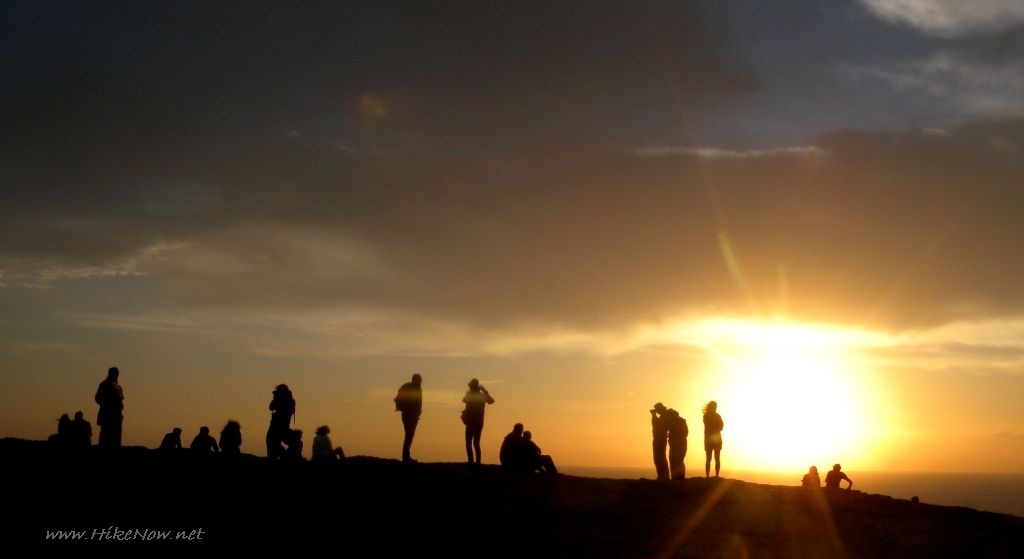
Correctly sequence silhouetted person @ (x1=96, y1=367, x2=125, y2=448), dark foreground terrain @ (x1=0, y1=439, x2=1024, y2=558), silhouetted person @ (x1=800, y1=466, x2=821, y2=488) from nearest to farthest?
dark foreground terrain @ (x1=0, y1=439, x2=1024, y2=558), silhouetted person @ (x1=96, y1=367, x2=125, y2=448), silhouetted person @ (x1=800, y1=466, x2=821, y2=488)

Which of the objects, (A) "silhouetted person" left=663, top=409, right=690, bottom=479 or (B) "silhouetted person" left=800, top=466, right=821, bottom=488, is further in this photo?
(B) "silhouetted person" left=800, top=466, right=821, bottom=488

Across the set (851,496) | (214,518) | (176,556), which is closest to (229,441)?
(214,518)

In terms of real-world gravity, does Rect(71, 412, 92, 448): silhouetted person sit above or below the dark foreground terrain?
above

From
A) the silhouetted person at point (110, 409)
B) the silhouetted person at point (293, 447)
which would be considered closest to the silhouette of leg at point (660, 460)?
the silhouetted person at point (293, 447)

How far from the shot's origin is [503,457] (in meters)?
25.0

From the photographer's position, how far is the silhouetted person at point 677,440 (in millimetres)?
26219

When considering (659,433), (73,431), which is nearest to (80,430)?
(73,431)

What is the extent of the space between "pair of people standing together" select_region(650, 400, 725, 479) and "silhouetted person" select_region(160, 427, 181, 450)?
14.6 meters

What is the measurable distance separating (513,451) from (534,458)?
2.22 feet

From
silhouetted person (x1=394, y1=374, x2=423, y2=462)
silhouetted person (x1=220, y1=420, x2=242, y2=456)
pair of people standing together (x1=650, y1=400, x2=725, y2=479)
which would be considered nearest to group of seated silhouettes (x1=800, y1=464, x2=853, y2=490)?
pair of people standing together (x1=650, y1=400, x2=725, y2=479)

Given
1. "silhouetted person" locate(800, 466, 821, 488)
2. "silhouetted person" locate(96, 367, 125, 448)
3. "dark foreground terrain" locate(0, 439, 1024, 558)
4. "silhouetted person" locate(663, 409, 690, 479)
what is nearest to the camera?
"dark foreground terrain" locate(0, 439, 1024, 558)

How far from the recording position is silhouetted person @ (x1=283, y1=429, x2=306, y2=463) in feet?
78.3

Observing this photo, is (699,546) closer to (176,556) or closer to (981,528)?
(981,528)

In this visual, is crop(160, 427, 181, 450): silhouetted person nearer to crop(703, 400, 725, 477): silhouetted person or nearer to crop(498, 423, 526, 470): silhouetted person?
crop(498, 423, 526, 470): silhouetted person
